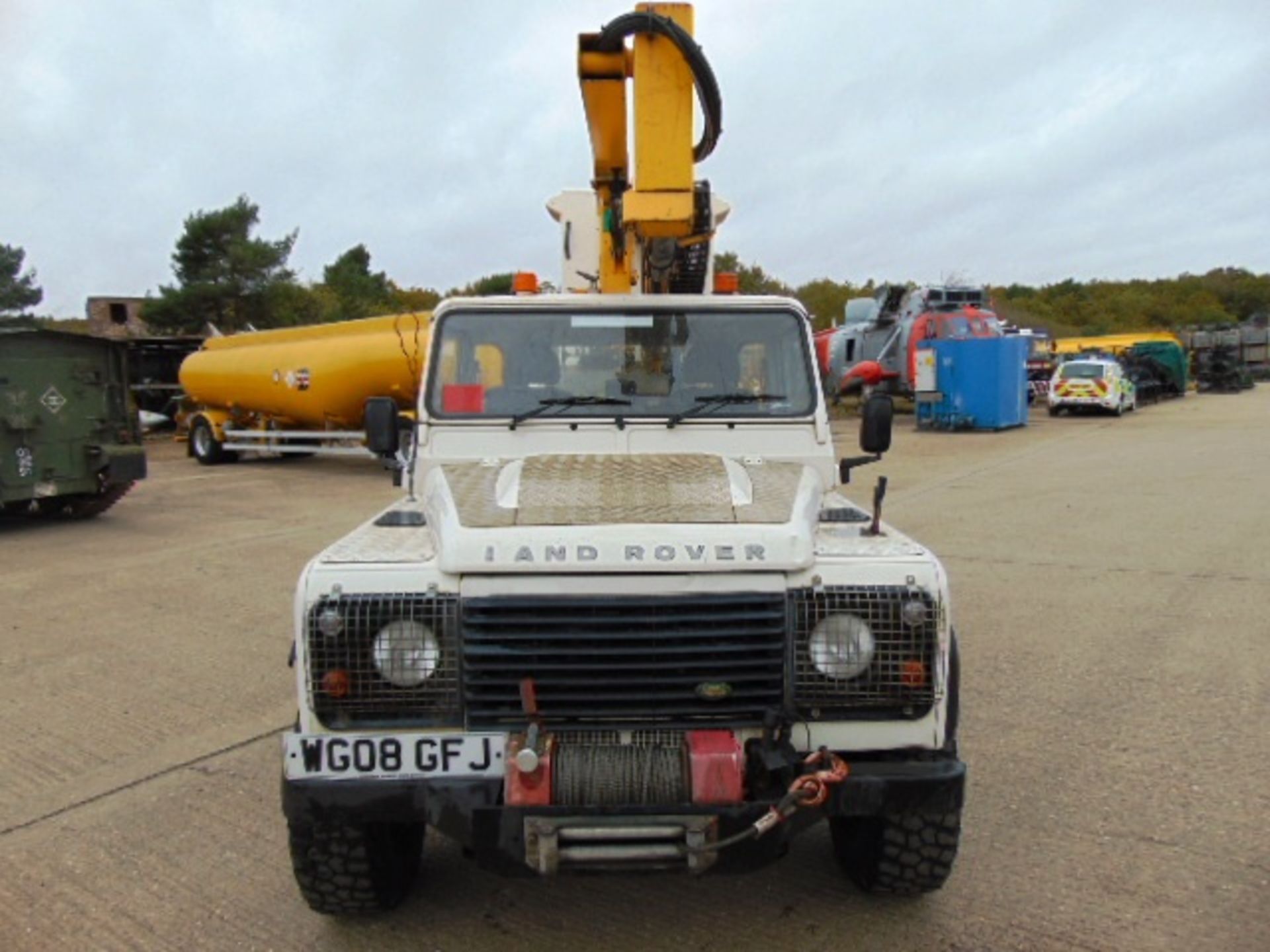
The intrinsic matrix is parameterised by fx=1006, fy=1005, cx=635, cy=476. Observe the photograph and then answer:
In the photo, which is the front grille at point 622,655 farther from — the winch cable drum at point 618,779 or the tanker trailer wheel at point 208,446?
the tanker trailer wheel at point 208,446

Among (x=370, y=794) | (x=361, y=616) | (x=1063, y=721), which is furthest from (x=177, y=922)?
(x=1063, y=721)

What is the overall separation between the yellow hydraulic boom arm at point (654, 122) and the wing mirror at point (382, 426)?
6.51 ft

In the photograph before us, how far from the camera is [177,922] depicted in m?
3.07

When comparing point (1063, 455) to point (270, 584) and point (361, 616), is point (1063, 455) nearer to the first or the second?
point (270, 584)

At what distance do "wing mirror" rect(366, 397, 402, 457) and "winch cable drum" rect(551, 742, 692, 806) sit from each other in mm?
2040

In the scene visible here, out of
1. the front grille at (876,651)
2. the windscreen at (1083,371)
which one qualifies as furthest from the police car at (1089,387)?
the front grille at (876,651)

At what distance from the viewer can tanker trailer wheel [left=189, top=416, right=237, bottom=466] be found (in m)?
17.6

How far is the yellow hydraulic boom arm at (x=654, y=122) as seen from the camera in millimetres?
5301

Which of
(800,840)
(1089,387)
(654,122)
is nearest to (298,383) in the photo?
(654,122)

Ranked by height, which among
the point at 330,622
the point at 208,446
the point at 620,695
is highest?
the point at 330,622

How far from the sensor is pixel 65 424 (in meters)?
10.7

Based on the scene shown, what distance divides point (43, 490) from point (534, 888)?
30.5 feet

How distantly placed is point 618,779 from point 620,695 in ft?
0.82

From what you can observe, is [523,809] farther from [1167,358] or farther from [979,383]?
[1167,358]
